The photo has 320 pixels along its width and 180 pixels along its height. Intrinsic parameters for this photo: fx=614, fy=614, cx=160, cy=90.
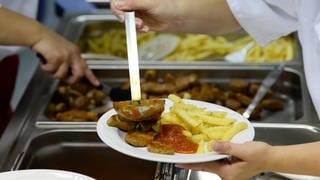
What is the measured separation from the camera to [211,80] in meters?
1.73

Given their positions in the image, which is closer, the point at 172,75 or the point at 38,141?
the point at 38,141

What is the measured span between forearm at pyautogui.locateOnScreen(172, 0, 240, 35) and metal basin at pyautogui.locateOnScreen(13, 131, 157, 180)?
0.35 metres

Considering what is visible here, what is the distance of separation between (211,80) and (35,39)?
0.50 meters

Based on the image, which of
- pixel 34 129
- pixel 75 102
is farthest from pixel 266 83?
pixel 34 129

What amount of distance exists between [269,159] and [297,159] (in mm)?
46

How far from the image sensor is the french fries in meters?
1.07

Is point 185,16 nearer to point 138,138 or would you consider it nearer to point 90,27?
point 138,138

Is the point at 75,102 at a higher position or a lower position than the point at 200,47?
lower

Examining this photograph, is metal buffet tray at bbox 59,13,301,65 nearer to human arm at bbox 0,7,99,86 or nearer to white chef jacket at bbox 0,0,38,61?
white chef jacket at bbox 0,0,38,61

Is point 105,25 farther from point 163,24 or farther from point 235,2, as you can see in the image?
point 235,2

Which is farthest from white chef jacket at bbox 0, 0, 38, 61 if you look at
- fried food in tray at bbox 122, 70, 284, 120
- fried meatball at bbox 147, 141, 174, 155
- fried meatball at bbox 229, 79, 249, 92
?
fried meatball at bbox 147, 141, 174, 155

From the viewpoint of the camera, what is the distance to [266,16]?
55.0 inches

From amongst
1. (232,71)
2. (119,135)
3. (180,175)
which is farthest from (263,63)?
(119,135)

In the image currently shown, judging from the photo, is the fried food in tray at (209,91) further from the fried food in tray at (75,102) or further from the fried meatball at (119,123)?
the fried meatball at (119,123)
